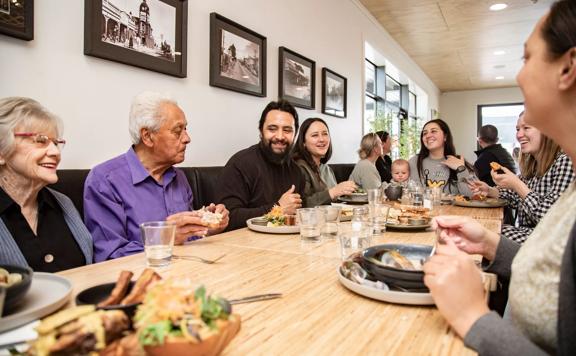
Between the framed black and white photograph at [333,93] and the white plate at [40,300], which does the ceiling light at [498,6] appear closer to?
the framed black and white photograph at [333,93]

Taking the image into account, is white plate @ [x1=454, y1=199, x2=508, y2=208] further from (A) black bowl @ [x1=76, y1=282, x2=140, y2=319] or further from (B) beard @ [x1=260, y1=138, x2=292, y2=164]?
(A) black bowl @ [x1=76, y1=282, x2=140, y2=319]

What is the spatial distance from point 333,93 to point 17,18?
3.52m

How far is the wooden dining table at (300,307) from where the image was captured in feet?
2.20

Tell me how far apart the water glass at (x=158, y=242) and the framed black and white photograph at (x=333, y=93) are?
357 cm

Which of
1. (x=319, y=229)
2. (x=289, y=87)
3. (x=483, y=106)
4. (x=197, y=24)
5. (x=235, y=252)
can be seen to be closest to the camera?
(x=235, y=252)

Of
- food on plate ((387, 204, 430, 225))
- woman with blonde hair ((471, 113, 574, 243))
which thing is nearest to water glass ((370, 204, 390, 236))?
food on plate ((387, 204, 430, 225))

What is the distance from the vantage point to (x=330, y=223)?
1.71 metres

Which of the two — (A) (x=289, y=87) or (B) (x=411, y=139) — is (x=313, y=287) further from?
(B) (x=411, y=139)

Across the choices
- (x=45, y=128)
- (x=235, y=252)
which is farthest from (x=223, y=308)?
(x=45, y=128)

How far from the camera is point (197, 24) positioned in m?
2.66

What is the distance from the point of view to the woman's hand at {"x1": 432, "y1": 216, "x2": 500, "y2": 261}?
3.48 feet

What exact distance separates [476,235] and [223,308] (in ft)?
2.54

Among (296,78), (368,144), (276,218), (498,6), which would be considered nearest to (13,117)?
(276,218)

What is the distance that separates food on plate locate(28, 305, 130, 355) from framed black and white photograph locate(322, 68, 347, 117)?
4.12 metres
